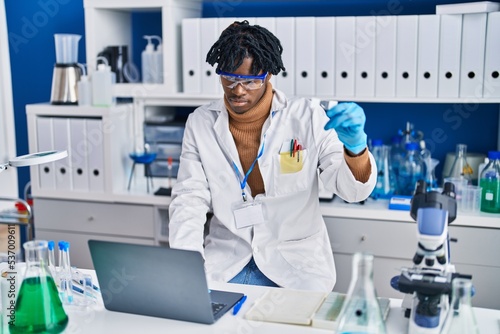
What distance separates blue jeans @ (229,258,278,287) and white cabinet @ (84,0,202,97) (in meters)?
1.17

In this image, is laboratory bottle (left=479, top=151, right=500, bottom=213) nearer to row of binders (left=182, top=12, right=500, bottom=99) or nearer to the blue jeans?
row of binders (left=182, top=12, right=500, bottom=99)

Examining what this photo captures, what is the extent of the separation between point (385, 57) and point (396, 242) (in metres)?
0.78

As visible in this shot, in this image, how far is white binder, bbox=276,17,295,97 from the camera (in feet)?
8.97

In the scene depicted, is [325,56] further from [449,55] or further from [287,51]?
[449,55]

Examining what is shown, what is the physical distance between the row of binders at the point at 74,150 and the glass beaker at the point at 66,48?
1.02 feet

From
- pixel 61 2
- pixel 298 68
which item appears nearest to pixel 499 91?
pixel 298 68

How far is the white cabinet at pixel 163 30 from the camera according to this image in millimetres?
Answer: 2885

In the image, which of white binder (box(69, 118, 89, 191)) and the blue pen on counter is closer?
the blue pen on counter

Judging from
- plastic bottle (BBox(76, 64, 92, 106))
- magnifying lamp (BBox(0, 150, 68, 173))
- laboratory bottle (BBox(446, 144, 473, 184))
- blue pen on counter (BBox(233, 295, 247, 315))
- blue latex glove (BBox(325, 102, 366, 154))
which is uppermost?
plastic bottle (BBox(76, 64, 92, 106))

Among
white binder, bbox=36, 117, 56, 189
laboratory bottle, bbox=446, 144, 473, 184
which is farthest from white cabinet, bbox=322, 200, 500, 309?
white binder, bbox=36, 117, 56, 189

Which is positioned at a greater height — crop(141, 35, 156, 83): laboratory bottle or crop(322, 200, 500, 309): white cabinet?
crop(141, 35, 156, 83): laboratory bottle

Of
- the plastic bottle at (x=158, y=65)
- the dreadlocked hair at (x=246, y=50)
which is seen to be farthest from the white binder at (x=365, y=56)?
the plastic bottle at (x=158, y=65)

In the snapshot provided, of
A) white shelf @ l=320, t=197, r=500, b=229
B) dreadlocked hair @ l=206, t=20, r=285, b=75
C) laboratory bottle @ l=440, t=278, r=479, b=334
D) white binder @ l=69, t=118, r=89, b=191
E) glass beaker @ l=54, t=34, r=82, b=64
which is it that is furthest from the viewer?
glass beaker @ l=54, t=34, r=82, b=64

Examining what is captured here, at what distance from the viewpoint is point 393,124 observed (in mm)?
3008
